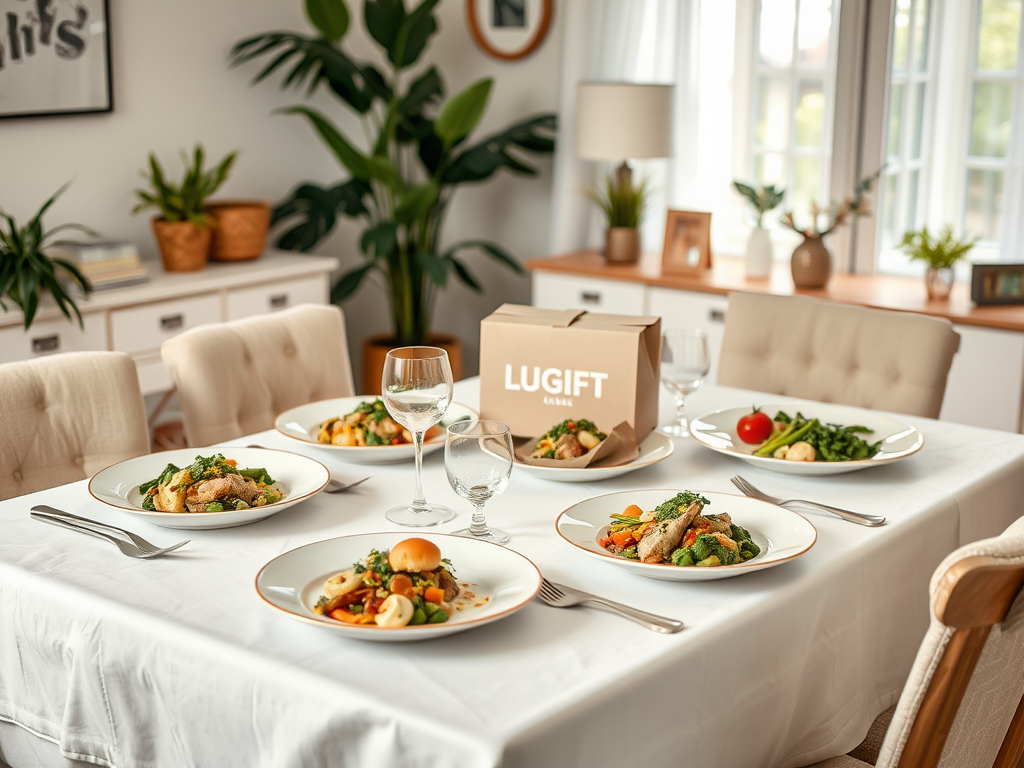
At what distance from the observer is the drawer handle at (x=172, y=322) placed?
3.44m

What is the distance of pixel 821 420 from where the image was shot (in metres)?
1.94

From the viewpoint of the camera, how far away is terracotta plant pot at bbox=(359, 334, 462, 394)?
4.17 m

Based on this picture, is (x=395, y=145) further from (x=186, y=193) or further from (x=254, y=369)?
(x=254, y=369)

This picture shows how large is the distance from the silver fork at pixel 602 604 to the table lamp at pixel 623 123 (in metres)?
2.71

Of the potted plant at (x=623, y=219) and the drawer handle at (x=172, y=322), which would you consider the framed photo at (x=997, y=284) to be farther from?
the drawer handle at (x=172, y=322)

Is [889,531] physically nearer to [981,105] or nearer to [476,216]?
[981,105]

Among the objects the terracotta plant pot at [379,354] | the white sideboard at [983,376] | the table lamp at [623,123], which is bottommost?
the terracotta plant pot at [379,354]

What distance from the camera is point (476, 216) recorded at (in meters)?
4.66

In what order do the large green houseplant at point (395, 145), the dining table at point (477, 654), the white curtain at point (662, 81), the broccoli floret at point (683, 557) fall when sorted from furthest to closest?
1. the white curtain at point (662, 81)
2. the large green houseplant at point (395, 145)
3. the broccoli floret at point (683, 557)
4. the dining table at point (477, 654)

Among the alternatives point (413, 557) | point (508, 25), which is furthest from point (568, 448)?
point (508, 25)

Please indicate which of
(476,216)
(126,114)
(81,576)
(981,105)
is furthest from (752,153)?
(81,576)

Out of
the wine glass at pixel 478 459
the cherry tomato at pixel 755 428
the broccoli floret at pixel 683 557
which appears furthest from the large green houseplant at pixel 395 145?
the broccoli floret at pixel 683 557

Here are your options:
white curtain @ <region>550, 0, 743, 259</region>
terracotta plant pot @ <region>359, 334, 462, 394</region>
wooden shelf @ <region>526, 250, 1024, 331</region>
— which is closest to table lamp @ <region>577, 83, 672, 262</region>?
wooden shelf @ <region>526, 250, 1024, 331</region>

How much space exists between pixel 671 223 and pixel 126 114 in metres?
1.88
